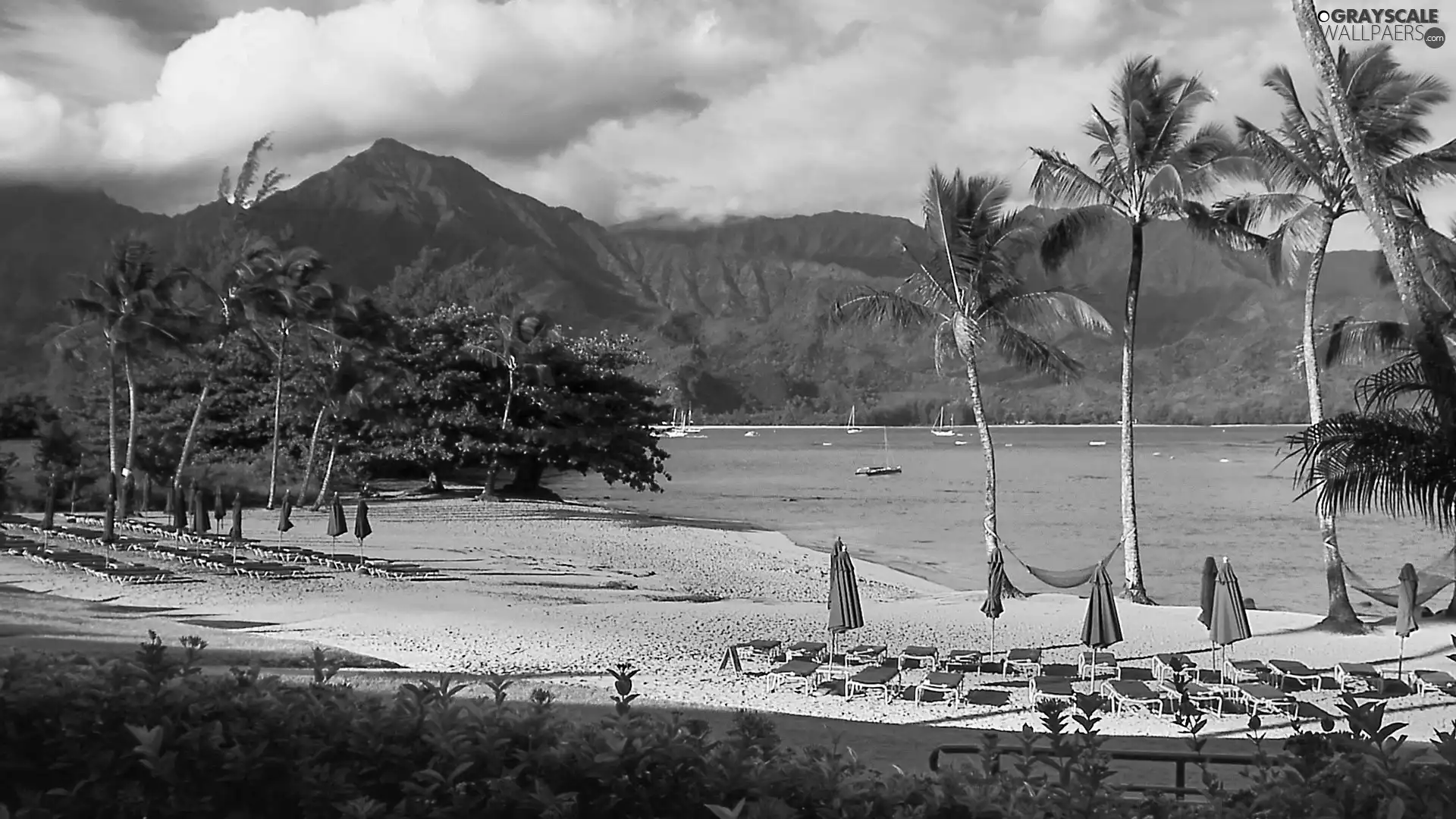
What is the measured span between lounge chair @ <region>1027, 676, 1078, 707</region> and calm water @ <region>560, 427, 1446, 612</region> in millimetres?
14907

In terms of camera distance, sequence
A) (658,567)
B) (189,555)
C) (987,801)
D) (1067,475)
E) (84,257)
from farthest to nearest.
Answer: (84,257) < (1067,475) < (658,567) < (189,555) < (987,801)

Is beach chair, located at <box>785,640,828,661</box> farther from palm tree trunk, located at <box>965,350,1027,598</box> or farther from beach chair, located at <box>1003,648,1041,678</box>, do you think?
palm tree trunk, located at <box>965,350,1027,598</box>

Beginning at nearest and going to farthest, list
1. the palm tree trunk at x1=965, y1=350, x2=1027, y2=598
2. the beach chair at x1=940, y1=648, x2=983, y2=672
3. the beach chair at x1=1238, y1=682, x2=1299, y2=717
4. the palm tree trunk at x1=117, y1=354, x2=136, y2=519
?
1. the beach chair at x1=1238, y1=682, x2=1299, y2=717
2. the beach chair at x1=940, y1=648, x2=983, y2=672
3. the palm tree trunk at x1=965, y1=350, x2=1027, y2=598
4. the palm tree trunk at x1=117, y1=354, x2=136, y2=519

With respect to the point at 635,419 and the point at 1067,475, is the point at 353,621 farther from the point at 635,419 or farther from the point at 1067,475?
the point at 1067,475

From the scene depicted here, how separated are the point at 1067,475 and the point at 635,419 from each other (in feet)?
176

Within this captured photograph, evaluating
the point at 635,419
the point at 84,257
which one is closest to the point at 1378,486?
the point at 635,419

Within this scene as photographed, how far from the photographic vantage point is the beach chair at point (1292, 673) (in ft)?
38.1

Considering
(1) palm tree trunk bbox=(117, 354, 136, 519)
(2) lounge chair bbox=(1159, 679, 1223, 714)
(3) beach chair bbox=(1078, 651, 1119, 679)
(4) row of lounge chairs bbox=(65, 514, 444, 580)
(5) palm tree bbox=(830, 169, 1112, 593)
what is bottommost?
(3) beach chair bbox=(1078, 651, 1119, 679)

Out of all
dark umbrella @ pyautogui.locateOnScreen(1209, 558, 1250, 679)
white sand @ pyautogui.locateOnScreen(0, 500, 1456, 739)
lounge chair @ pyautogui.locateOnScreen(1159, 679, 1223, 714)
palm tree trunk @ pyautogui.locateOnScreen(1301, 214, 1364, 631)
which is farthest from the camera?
palm tree trunk @ pyautogui.locateOnScreen(1301, 214, 1364, 631)

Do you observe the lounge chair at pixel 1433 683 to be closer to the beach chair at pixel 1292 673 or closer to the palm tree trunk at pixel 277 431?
the beach chair at pixel 1292 673

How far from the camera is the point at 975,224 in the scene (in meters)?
20.5

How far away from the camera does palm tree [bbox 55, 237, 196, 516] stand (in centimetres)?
3025

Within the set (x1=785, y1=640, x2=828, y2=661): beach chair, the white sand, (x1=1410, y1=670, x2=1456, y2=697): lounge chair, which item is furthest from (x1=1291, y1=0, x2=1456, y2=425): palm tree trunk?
(x1=785, y1=640, x2=828, y2=661): beach chair

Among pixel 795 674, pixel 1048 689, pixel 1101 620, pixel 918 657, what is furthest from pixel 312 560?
pixel 1101 620
